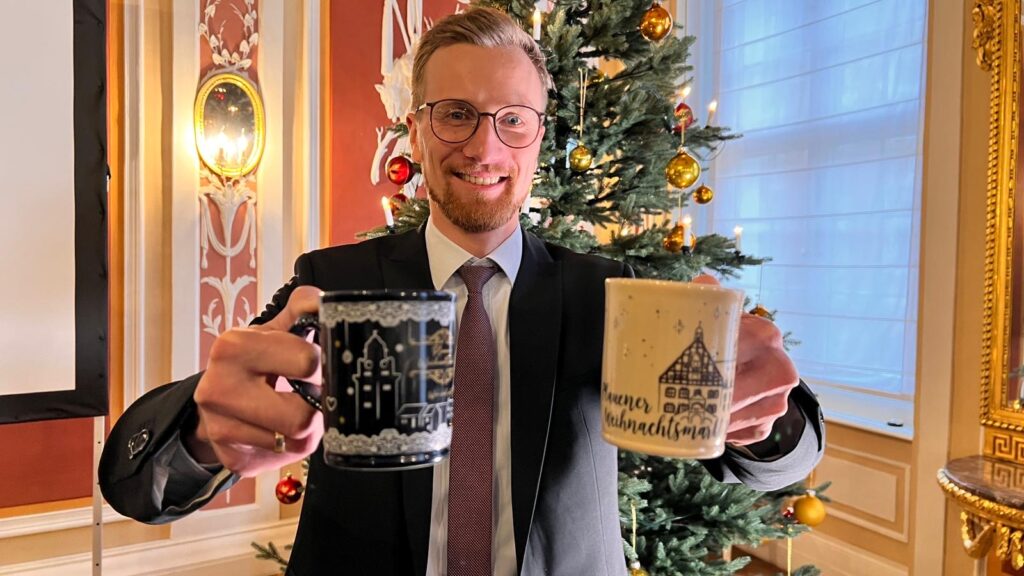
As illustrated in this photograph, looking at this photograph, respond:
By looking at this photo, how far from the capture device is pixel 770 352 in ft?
2.57

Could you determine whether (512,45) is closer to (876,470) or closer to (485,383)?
(485,383)

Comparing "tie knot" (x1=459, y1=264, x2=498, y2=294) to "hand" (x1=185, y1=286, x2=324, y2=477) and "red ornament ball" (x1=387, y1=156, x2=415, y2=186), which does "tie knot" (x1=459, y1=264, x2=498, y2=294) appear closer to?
"hand" (x1=185, y1=286, x2=324, y2=477)

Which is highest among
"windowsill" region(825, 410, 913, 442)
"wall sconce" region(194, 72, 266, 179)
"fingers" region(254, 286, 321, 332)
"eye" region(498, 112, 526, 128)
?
"wall sconce" region(194, 72, 266, 179)

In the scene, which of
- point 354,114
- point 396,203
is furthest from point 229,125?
point 396,203

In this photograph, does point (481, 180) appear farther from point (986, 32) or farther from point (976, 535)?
point (986, 32)

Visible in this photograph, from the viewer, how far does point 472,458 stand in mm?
898

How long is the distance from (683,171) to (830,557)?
191 centimetres

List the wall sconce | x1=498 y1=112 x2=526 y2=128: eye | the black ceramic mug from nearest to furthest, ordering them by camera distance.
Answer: the black ceramic mug < x1=498 y1=112 x2=526 y2=128: eye < the wall sconce

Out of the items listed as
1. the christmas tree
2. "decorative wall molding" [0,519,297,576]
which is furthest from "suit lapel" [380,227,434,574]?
"decorative wall molding" [0,519,297,576]

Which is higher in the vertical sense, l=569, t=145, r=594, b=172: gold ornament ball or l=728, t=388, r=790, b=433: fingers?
l=569, t=145, r=594, b=172: gold ornament ball

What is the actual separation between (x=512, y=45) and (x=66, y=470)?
2.07 metres

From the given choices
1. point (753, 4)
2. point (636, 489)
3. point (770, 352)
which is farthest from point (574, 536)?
point (753, 4)

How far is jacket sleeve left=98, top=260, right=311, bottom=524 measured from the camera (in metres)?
0.79

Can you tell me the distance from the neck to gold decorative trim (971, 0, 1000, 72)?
1852 mm
